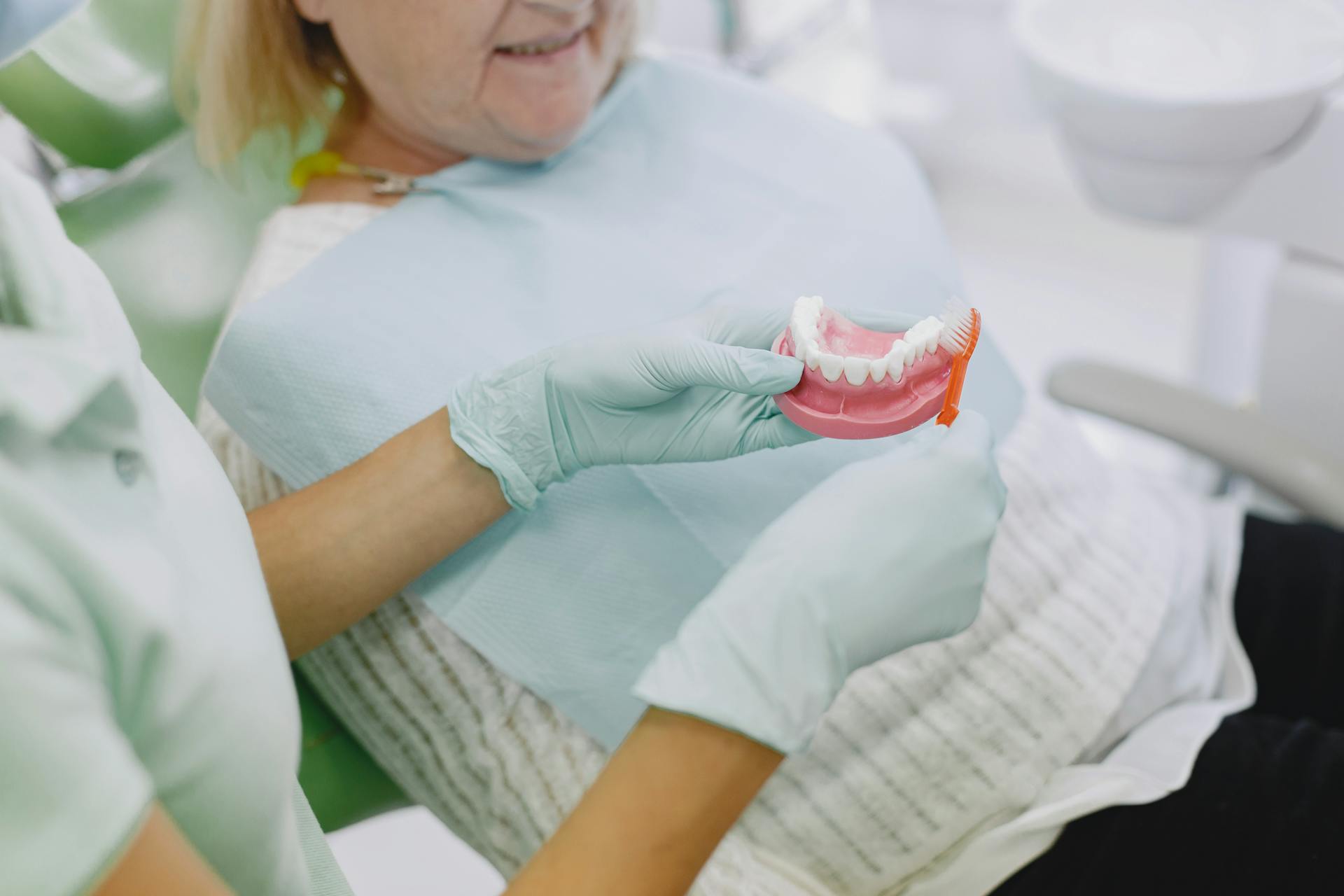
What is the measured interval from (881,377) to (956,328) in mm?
68

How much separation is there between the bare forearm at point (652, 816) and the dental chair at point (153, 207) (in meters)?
0.43

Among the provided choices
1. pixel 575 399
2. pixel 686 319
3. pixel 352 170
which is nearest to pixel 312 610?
pixel 575 399

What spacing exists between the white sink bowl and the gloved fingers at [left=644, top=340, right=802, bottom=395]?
716 millimetres

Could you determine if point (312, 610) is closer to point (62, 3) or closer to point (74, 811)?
point (74, 811)

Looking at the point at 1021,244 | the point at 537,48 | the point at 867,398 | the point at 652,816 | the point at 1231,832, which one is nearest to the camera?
the point at 652,816

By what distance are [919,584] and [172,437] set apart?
18.5 inches

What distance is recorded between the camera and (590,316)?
97 centimetres

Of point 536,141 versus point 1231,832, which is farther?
point 536,141

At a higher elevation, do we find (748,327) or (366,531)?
(748,327)

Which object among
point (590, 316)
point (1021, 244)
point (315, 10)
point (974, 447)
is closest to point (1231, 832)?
point (974, 447)

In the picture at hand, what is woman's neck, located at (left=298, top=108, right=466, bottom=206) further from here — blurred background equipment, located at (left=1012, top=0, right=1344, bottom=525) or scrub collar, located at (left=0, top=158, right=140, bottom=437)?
blurred background equipment, located at (left=1012, top=0, right=1344, bottom=525)

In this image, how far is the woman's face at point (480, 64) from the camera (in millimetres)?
938

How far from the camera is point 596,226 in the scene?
1.06m

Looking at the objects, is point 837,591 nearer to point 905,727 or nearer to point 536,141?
point 905,727
